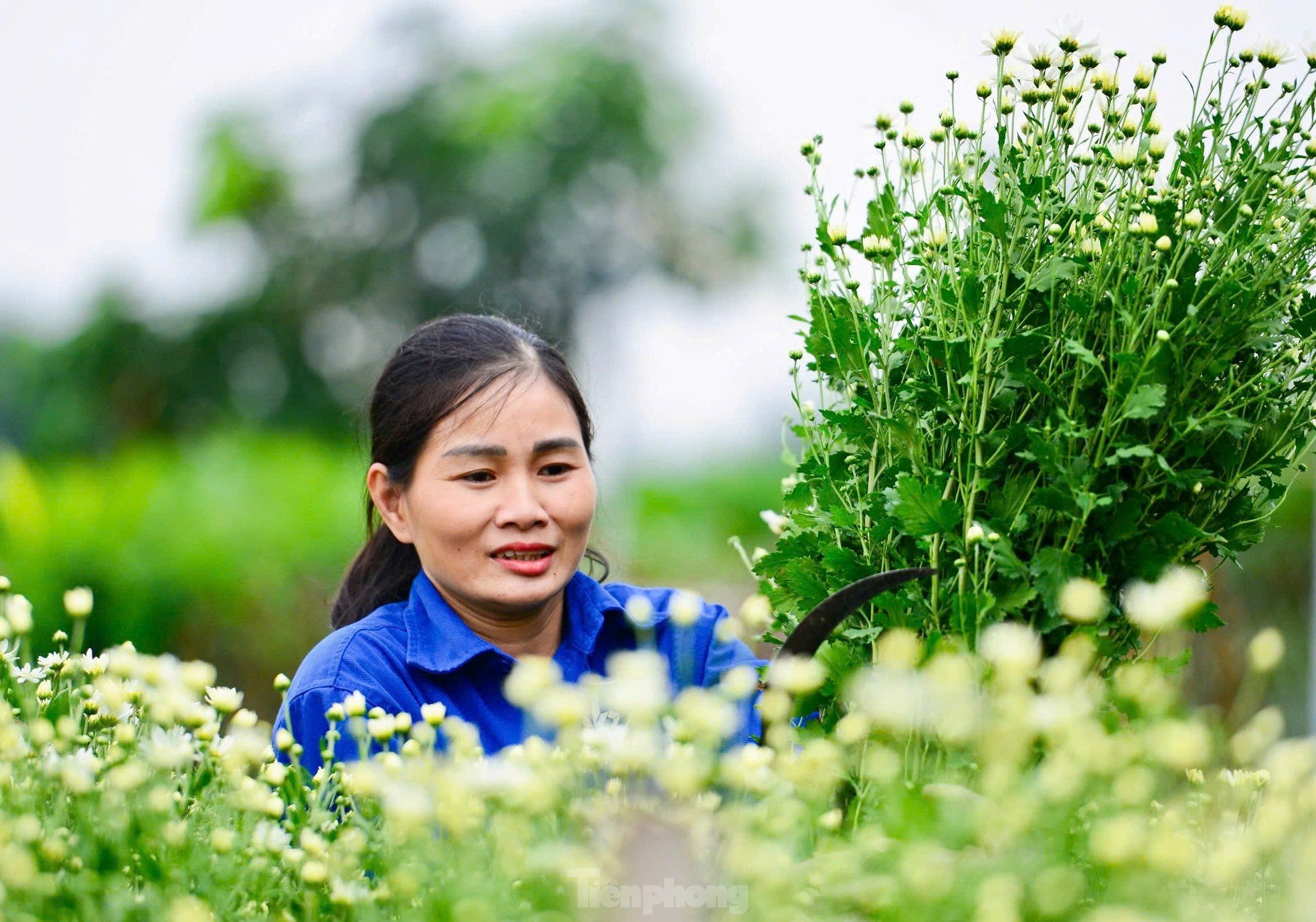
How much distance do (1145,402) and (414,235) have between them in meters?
15.2

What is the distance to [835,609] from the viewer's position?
1.74 metres

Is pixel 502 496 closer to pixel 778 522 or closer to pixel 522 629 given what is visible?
pixel 522 629

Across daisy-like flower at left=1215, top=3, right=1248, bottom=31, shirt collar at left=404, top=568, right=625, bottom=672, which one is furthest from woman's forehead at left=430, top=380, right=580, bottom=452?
daisy-like flower at left=1215, top=3, right=1248, bottom=31

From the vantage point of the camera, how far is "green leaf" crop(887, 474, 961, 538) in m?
1.76

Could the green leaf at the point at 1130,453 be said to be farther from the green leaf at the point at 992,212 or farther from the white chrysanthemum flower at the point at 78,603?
the white chrysanthemum flower at the point at 78,603

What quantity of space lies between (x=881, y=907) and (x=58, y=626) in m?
5.45

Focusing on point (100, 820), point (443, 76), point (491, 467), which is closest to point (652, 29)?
point (443, 76)

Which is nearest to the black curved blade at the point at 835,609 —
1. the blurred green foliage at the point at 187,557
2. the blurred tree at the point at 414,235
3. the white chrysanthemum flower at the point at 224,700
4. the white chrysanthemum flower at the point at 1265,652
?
the white chrysanthemum flower at the point at 1265,652

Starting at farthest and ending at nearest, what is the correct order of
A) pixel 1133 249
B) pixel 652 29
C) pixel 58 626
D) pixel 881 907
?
pixel 652 29 < pixel 58 626 < pixel 1133 249 < pixel 881 907

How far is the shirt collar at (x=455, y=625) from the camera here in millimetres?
2439

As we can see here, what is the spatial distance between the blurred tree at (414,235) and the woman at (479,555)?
11.8 m

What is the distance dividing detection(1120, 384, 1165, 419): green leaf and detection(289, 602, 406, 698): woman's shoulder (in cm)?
137

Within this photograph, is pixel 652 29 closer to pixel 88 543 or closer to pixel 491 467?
pixel 88 543

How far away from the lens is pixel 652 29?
49.2 ft
